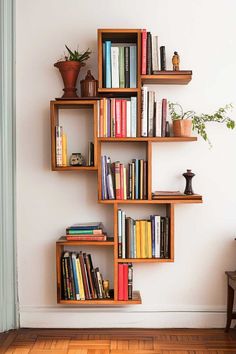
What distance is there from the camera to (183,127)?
3.22 m

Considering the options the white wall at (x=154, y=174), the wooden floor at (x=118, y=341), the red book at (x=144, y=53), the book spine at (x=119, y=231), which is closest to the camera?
the wooden floor at (x=118, y=341)

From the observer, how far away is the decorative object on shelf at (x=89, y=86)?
128 inches

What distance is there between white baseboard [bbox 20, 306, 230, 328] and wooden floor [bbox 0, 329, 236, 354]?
5 centimetres

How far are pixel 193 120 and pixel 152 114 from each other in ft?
1.02

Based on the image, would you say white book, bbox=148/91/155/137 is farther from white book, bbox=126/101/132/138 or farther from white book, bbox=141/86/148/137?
white book, bbox=126/101/132/138

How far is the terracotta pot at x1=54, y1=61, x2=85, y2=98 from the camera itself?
3.23m

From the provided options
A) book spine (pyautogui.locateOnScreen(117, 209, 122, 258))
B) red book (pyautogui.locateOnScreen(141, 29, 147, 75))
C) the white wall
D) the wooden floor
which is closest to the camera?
the wooden floor

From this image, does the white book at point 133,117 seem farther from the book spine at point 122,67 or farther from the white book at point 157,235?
the white book at point 157,235

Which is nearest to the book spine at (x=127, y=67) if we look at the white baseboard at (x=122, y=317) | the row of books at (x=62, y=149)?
the row of books at (x=62, y=149)

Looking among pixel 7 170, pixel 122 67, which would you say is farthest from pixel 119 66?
pixel 7 170

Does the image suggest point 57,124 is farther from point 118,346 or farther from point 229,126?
point 118,346

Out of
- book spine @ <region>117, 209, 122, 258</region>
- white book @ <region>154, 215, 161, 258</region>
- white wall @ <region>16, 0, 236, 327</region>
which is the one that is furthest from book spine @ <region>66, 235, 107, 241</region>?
white book @ <region>154, 215, 161, 258</region>

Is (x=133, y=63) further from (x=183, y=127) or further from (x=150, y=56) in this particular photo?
(x=183, y=127)

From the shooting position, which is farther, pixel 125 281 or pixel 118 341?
pixel 125 281
